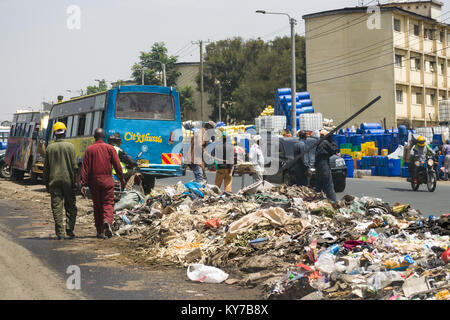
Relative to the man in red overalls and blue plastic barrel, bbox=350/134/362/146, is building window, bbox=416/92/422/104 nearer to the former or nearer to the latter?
blue plastic barrel, bbox=350/134/362/146

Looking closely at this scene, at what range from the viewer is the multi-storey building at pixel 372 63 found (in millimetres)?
51719

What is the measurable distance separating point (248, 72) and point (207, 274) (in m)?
61.5

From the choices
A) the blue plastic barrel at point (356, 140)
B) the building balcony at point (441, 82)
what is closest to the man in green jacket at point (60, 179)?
the blue plastic barrel at point (356, 140)

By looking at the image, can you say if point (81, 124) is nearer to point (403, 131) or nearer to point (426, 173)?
point (426, 173)

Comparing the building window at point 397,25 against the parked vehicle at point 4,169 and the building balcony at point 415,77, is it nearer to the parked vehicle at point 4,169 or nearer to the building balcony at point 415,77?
the building balcony at point 415,77

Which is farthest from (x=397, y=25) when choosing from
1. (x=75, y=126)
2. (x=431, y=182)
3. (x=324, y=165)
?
(x=324, y=165)

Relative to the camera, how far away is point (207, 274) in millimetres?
6840

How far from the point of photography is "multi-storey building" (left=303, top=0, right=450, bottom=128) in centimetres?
5172

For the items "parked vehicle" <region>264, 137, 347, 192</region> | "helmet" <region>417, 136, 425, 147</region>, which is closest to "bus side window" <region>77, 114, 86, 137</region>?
"parked vehicle" <region>264, 137, 347, 192</region>

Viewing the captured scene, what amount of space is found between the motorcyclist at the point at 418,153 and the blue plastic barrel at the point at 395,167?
9.17 meters

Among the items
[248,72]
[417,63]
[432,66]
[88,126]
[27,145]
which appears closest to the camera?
[88,126]

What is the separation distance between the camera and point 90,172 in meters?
10.1

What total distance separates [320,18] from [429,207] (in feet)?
140
